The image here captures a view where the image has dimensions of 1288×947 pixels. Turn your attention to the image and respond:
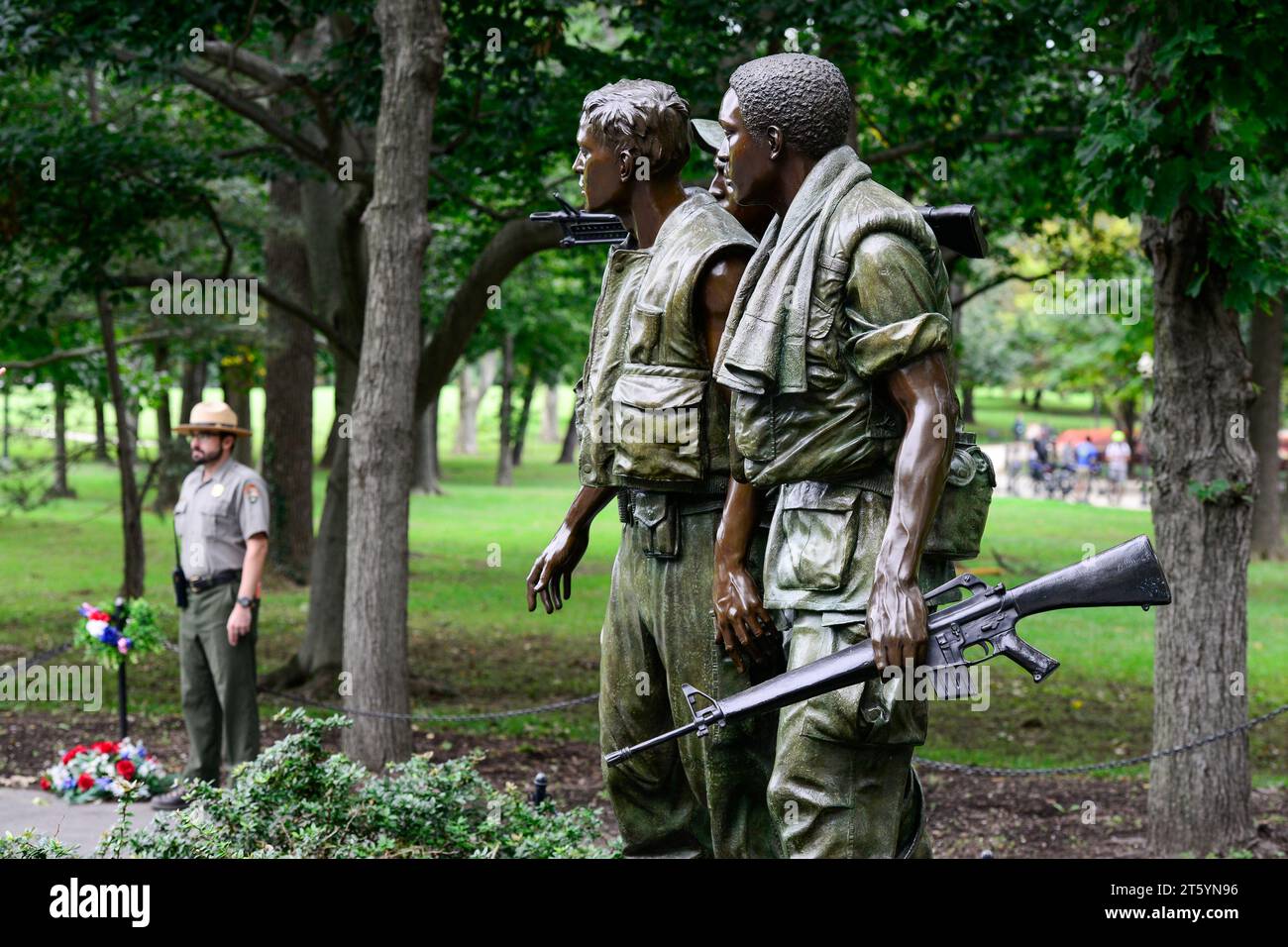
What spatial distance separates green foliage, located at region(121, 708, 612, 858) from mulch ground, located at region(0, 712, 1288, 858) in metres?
2.40

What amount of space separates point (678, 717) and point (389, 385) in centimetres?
434

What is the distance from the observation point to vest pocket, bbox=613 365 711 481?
4160 millimetres

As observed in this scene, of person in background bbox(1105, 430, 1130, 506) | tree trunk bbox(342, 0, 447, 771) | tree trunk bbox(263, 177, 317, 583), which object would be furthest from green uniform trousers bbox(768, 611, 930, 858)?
person in background bbox(1105, 430, 1130, 506)

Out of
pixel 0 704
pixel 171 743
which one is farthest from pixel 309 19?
pixel 0 704

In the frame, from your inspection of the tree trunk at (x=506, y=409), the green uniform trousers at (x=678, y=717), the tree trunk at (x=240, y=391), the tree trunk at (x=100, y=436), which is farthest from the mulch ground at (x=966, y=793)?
the tree trunk at (x=506, y=409)

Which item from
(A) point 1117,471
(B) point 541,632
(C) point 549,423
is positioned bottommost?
(B) point 541,632

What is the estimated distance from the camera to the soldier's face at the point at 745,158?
3.96 metres

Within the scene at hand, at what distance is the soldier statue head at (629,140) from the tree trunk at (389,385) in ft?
12.7

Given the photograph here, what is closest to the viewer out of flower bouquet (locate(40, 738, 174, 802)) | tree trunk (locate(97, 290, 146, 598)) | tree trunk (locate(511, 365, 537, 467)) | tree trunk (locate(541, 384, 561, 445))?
flower bouquet (locate(40, 738, 174, 802))

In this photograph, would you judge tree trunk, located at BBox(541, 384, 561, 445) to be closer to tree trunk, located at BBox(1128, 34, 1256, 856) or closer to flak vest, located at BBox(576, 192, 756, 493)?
tree trunk, located at BBox(1128, 34, 1256, 856)

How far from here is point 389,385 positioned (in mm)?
8203

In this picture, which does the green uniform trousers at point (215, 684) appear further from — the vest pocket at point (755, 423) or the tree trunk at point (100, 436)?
the tree trunk at point (100, 436)

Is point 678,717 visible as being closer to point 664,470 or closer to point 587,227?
point 664,470

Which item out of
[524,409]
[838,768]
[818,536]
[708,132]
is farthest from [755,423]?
[524,409]
